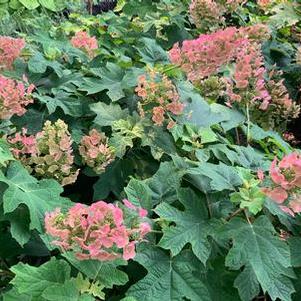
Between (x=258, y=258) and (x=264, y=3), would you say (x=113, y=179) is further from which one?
(x=264, y=3)

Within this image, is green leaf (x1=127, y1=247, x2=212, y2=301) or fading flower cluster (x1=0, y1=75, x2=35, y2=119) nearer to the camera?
green leaf (x1=127, y1=247, x2=212, y2=301)

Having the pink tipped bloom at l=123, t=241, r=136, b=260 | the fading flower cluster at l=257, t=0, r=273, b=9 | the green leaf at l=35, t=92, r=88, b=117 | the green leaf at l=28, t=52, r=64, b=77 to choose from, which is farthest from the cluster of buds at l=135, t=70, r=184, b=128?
the fading flower cluster at l=257, t=0, r=273, b=9

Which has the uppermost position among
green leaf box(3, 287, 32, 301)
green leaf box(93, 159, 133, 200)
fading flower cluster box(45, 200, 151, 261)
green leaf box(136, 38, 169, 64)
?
fading flower cluster box(45, 200, 151, 261)

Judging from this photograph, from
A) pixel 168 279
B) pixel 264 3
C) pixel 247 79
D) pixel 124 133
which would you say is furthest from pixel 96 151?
pixel 264 3

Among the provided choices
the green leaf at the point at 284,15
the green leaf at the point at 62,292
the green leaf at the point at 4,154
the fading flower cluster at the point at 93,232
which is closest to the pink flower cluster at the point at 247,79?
the green leaf at the point at 4,154

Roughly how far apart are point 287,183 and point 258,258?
0.64 ft

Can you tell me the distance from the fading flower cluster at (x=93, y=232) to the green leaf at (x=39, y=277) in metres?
0.08

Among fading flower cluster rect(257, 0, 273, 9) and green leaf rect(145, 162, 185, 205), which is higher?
green leaf rect(145, 162, 185, 205)

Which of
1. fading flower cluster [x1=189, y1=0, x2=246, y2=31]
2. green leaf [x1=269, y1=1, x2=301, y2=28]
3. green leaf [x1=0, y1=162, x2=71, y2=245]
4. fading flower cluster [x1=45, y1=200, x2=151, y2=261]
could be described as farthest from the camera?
green leaf [x1=269, y1=1, x2=301, y2=28]

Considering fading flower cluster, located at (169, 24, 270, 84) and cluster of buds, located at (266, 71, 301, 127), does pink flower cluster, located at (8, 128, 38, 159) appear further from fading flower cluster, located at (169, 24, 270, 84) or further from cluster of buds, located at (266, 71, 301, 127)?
cluster of buds, located at (266, 71, 301, 127)

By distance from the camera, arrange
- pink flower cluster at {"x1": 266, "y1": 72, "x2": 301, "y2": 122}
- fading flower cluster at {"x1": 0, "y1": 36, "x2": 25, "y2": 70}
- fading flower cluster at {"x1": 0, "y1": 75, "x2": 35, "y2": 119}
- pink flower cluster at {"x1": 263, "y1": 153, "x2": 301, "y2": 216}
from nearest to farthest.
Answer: pink flower cluster at {"x1": 263, "y1": 153, "x2": 301, "y2": 216}
fading flower cluster at {"x1": 0, "y1": 75, "x2": 35, "y2": 119}
fading flower cluster at {"x1": 0, "y1": 36, "x2": 25, "y2": 70}
pink flower cluster at {"x1": 266, "y1": 72, "x2": 301, "y2": 122}

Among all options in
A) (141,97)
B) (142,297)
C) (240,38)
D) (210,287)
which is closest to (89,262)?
(142,297)

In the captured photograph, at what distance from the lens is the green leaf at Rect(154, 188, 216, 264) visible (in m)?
1.50

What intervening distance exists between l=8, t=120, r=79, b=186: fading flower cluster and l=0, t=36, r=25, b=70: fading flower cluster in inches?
19.8
